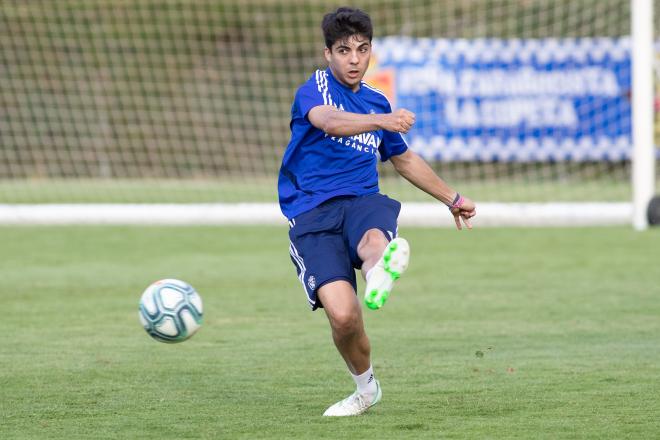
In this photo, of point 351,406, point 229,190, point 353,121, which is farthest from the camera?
point 229,190

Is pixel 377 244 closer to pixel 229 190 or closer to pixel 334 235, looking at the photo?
pixel 334 235

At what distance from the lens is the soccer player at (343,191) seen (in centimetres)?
529

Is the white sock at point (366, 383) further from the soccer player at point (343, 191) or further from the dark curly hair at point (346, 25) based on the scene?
the dark curly hair at point (346, 25)

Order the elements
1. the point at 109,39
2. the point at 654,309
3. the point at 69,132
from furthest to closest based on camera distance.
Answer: the point at 69,132, the point at 109,39, the point at 654,309

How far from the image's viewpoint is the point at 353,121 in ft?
17.0

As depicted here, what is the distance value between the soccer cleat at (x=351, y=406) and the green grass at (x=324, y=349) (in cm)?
7

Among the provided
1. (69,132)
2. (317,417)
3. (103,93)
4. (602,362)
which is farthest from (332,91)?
(69,132)

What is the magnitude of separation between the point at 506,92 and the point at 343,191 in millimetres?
14846

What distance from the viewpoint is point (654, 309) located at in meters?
8.93

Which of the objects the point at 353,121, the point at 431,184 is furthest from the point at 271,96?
the point at 353,121

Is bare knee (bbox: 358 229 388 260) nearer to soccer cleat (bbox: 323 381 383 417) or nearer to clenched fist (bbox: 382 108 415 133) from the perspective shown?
clenched fist (bbox: 382 108 415 133)

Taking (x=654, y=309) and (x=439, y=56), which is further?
(x=439, y=56)

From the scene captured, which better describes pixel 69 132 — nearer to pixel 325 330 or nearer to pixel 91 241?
pixel 91 241

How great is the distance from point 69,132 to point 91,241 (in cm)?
829
